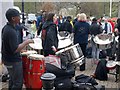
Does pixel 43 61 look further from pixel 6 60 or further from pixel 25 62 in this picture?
pixel 6 60

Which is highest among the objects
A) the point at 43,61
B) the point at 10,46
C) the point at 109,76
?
the point at 10,46

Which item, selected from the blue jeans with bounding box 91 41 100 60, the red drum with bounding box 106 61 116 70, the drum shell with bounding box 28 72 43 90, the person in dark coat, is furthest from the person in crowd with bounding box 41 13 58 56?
the blue jeans with bounding box 91 41 100 60

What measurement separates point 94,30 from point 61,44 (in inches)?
120

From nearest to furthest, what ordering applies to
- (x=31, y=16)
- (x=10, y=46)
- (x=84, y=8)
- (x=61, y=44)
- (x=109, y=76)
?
(x=10, y=46) → (x=61, y=44) → (x=109, y=76) → (x=84, y=8) → (x=31, y=16)

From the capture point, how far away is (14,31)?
12.5 feet

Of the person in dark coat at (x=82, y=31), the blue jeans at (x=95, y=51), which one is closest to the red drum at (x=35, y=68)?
the person in dark coat at (x=82, y=31)

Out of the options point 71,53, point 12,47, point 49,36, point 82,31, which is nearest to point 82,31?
point 82,31

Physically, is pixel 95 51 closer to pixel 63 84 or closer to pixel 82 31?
pixel 82 31

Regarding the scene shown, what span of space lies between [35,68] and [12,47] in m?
1.04

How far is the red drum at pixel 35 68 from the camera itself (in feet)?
15.2

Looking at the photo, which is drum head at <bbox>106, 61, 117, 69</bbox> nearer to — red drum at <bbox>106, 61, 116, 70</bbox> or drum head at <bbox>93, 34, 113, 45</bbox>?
A: red drum at <bbox>106, 61, 116, 70</bbox>

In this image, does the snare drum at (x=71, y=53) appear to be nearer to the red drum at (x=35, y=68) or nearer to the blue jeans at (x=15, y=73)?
the red drum at (x=35, y=68)

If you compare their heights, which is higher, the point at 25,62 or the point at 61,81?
the point at 25,62

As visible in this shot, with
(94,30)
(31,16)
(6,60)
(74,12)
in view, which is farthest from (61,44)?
(31,16)
